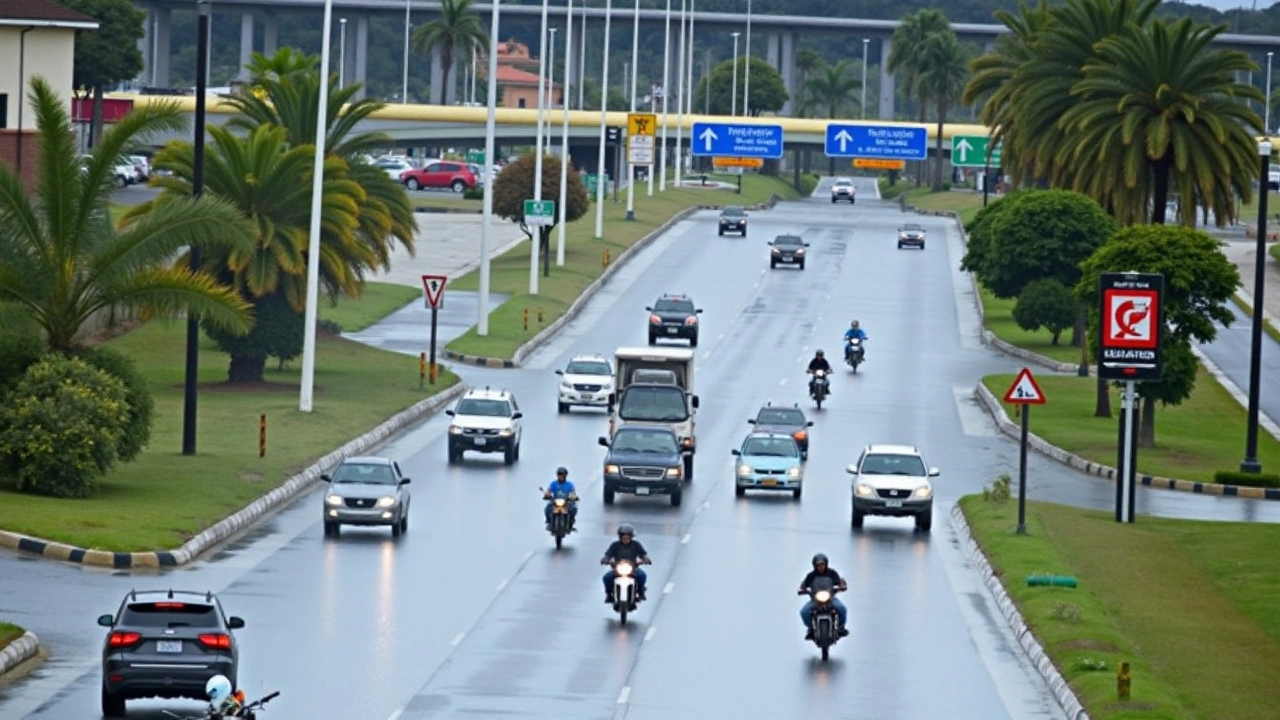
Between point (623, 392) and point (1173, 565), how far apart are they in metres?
15.7

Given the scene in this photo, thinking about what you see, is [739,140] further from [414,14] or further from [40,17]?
[40,17]

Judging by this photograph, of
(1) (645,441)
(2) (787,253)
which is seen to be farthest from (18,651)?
(2) (787,253)

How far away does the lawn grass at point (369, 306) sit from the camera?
80.8 m

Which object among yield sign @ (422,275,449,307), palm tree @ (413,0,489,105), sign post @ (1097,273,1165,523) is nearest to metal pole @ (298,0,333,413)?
yield sign @ (422,275,449,307)

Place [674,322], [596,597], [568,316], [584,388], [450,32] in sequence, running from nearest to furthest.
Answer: [596,597]
[584,388]
[674,322]
[568,316]
[450,32]

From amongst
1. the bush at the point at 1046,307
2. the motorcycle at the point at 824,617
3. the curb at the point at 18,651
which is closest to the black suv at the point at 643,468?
the motorcycle at the point at 824,617

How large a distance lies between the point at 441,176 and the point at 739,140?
19.5 meters

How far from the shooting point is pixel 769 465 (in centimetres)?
4844

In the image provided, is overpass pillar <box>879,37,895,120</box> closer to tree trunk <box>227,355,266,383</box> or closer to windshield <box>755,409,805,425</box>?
tree trunk <box>227,355,266,383</box>

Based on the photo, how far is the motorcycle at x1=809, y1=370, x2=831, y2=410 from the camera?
213 ft

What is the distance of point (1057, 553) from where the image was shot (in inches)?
1587

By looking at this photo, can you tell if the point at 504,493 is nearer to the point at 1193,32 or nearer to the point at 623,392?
the point at 623,392

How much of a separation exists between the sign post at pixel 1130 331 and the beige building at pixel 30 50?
34.8m

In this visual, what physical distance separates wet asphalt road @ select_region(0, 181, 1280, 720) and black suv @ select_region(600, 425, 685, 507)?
19.7 inches
